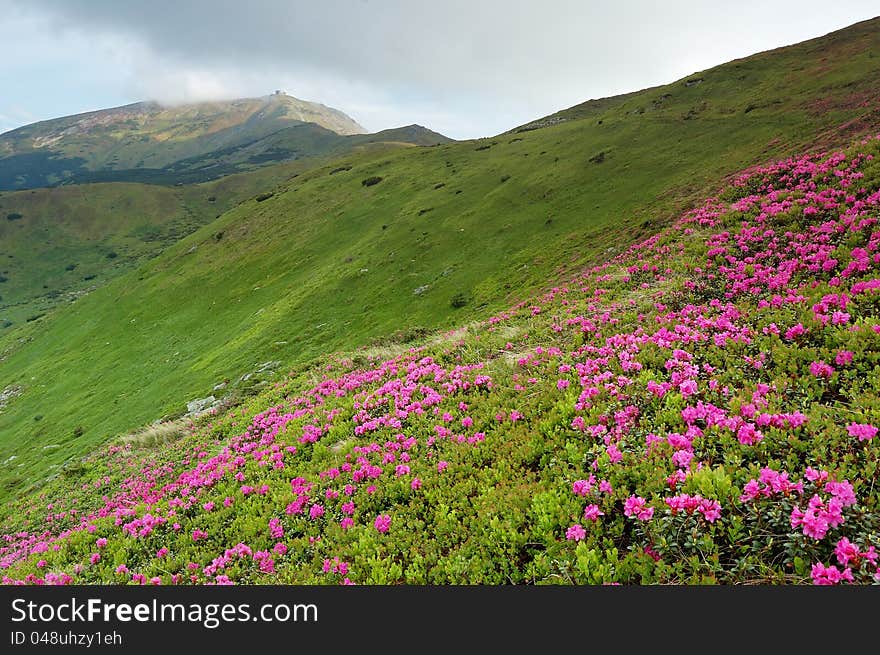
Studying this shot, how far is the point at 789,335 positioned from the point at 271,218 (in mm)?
90325

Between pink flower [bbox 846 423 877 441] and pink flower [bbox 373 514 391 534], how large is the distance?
25.3 ft

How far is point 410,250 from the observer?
48.5 meters

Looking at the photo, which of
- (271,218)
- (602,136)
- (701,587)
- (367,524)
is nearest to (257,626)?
(367,524)

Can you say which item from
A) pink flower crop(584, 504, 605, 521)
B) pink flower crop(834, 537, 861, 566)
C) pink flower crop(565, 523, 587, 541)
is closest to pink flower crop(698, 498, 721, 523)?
pink flower crop(834, 537, 861, 566)

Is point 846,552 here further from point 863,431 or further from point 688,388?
point 688,388

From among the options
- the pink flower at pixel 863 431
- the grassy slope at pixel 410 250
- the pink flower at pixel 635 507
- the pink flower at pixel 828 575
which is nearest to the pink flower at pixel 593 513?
the pink flower at pixel 635 507

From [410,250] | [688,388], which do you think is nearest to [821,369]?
[688,388]

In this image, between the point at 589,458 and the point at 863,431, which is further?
the point at 589,458

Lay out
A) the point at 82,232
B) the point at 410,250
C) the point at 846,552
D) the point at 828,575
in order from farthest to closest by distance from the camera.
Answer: the point at 82,232 → the point at 410,250 → the point at 846,552 → the point at 828,575

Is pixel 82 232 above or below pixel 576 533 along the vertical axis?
above

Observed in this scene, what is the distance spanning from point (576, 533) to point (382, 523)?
12.2 feet

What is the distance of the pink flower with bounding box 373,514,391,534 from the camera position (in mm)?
7855

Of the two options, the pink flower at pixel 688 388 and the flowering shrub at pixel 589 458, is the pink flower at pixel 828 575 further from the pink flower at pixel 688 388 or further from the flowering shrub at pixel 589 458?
the pink flower at pixel 688 388

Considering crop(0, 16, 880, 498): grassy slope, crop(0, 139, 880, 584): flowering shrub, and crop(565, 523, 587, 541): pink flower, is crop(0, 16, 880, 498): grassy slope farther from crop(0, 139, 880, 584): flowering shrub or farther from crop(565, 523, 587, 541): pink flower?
crop(565, 523, 587, 541): pink flower
